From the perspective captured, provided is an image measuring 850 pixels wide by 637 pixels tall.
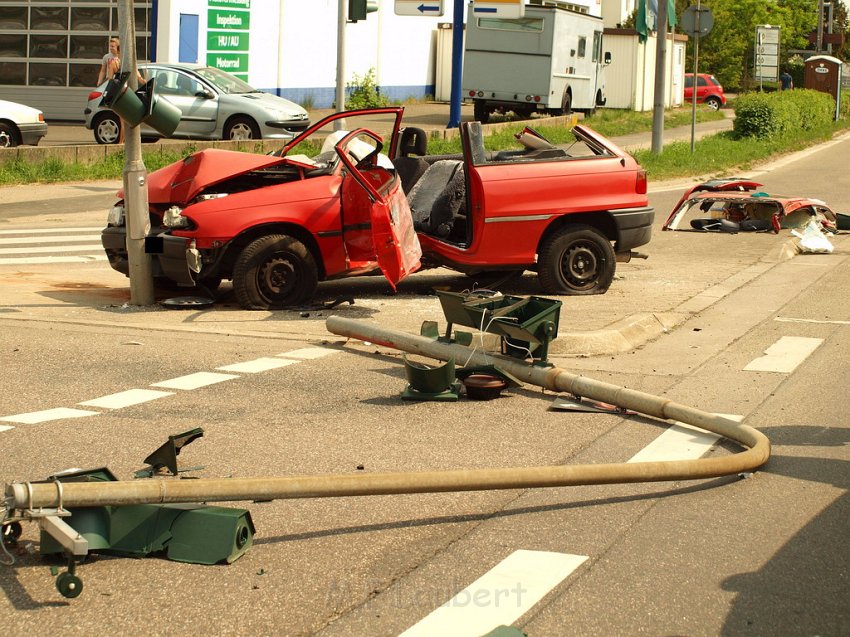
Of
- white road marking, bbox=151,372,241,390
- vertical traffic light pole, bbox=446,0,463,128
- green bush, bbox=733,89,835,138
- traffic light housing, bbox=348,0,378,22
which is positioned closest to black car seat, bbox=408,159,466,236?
white road marking, bbox=151,372,241,390

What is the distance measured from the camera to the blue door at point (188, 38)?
30.7 metres

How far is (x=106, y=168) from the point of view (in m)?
22.8

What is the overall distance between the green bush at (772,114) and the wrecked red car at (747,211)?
1789 centimetres

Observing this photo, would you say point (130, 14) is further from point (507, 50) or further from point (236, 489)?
point (507, 50)

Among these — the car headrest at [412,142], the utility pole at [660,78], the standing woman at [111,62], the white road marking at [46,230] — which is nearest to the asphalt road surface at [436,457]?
the car headrest at [412,142]

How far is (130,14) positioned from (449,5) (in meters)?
37.0

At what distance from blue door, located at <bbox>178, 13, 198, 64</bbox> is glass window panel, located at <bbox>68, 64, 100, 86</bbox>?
2328 millimetres

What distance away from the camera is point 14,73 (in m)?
32.2

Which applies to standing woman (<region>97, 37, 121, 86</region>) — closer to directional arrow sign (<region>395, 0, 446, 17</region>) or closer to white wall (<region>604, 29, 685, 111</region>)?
directional arrow sign (<region>395, 0, 446, 17</region>)

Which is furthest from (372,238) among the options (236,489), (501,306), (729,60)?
(729,60)

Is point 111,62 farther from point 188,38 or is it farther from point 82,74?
point 82,74

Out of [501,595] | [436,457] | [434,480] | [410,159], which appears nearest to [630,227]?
[410,159]

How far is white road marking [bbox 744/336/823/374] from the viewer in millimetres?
9430

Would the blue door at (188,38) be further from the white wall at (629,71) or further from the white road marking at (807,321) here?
the white road marking at (807,321)
